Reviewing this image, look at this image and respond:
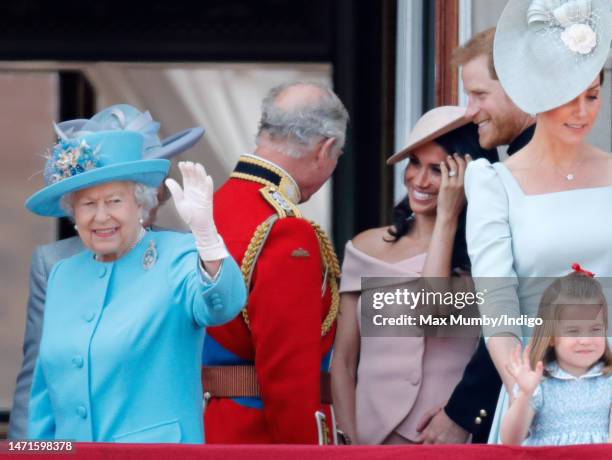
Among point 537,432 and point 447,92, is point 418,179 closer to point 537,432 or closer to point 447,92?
point 447,92

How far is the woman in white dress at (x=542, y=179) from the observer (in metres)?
3.72

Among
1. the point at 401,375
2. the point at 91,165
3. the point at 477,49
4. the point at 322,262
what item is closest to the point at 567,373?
the point at 401,375

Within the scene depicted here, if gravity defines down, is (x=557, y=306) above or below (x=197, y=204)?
below

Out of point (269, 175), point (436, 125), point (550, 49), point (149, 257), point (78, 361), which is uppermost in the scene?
point (550, 49)

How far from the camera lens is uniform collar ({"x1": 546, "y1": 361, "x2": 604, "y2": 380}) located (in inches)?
142

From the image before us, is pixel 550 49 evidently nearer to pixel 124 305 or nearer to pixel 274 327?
pixel 274 327

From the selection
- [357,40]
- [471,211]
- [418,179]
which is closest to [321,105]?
[418,179]

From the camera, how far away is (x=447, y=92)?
5094 millimetres

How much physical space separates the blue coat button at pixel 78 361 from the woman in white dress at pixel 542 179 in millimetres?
926

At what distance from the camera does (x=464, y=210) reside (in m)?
4.29

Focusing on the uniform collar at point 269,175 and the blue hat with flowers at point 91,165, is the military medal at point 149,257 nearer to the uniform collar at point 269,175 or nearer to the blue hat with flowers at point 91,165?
the blue hat with flowers at point 91,165

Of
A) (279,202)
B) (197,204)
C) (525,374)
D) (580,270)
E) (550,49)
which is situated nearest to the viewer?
(525,374)

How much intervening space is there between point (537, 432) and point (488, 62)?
1123mm

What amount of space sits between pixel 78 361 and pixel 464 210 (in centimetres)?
113
